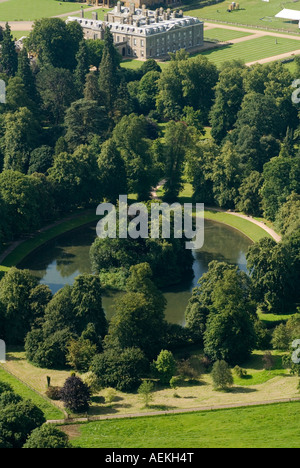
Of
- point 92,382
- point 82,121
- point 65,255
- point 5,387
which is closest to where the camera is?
point 5,387

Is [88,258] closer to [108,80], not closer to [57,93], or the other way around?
[108,80]

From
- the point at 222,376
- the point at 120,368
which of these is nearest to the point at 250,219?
the point at 222,376

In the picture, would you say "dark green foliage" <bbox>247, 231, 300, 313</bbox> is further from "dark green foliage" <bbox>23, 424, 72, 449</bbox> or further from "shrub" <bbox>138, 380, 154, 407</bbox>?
"dark green foliage" <bbox>23, 424, 72, 449</bbox>

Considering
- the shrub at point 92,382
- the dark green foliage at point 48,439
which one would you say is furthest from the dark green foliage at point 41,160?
the dark green foliage at point 48,439

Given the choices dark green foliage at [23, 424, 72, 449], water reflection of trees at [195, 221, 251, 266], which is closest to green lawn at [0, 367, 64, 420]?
dark green foliage at [23, 424, 72, 449]

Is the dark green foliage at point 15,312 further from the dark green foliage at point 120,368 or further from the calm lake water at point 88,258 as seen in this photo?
the dark green foliage at point 120,368

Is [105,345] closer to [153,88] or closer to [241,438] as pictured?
[241,438]
